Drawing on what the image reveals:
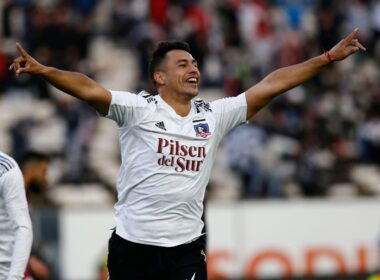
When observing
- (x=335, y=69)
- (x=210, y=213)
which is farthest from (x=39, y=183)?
(x=335, y=69)

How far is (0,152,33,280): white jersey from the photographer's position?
8039 mm

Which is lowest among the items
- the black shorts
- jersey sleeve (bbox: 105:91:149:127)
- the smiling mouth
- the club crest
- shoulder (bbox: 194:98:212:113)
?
the black shorts

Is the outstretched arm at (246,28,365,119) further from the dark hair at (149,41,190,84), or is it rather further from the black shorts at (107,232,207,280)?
the black shorts at (107,232,207,280)

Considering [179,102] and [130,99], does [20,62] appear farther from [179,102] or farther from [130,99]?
[179,102]

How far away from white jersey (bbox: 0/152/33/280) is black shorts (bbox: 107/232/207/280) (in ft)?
2.07

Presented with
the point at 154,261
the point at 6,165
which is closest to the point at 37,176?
the point at 6,165

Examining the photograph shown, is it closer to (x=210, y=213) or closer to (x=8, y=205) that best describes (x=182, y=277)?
(x=8, y=205)

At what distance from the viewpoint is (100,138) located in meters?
22.2

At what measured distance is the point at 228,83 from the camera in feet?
76.3

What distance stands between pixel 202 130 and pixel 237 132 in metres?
12.4

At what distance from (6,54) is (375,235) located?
7355mm

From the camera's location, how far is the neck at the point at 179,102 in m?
8.37

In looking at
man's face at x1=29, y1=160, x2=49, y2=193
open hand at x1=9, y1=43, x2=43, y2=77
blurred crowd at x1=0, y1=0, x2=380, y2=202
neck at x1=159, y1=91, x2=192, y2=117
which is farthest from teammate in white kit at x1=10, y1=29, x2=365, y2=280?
blurred crowd at x1=0, y1=0, x2=380, y2=202

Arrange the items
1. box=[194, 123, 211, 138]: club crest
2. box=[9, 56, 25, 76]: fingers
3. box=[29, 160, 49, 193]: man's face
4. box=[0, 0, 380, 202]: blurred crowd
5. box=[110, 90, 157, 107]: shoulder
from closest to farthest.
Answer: box=[9, 56, 25, 76]: fingers, box=[110, 90, 157, 107]: shoulder, box=[194, 123, 211, 138]: club crest, box=[29, 160, 49, 193]: man's face, box=[0, 0, 380, 202]: blurred crowd
